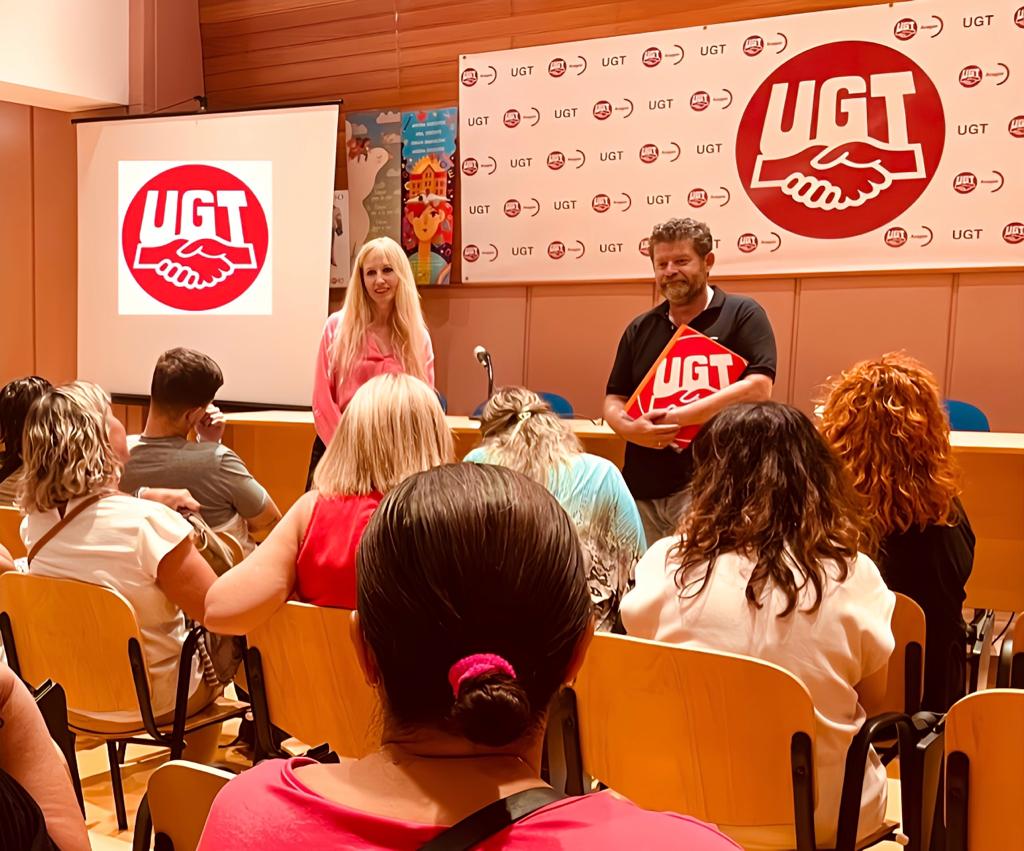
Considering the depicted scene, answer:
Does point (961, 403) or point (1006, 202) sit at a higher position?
point (1006, 202)

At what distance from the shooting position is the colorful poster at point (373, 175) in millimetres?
6145

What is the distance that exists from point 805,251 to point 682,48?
1.25 metres

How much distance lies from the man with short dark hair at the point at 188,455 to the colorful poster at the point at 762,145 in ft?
9.59

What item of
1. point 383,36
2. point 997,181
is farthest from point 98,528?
point 383,36

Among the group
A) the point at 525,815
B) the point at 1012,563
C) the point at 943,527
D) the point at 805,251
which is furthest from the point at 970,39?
the point at 525,815

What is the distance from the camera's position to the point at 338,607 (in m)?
2.18

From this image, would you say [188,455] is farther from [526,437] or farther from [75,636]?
[526,437]

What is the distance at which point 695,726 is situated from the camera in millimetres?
1731

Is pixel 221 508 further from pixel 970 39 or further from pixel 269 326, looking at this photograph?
pixel 970 39

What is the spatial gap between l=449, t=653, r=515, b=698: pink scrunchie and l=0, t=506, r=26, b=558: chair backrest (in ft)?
8.48

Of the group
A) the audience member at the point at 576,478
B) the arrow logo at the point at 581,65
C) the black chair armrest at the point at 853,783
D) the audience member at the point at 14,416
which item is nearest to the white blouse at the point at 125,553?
the audience member at the point at 14,416

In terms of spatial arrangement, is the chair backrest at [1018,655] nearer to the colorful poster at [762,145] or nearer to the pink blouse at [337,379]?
the pink blouse at [337,379]

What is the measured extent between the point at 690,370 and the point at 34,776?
2675 millimetres

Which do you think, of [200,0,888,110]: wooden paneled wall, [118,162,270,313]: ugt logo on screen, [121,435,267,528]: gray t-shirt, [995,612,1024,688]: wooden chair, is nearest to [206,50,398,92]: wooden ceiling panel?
[200,0,888,110]: wooden paneled wall
